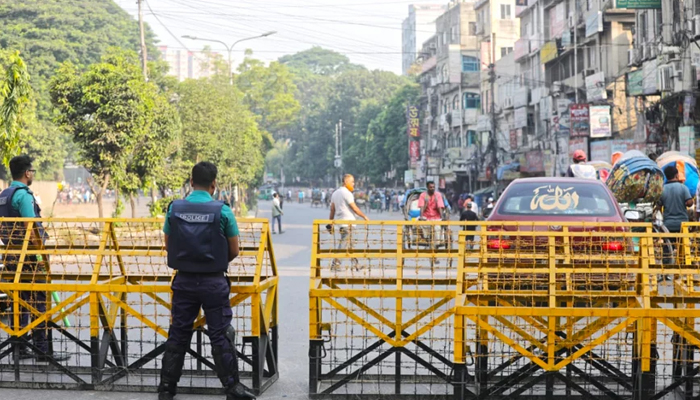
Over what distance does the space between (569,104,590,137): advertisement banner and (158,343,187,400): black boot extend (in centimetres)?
3387

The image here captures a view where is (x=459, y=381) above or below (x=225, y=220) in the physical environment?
below

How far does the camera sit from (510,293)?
21.4ft

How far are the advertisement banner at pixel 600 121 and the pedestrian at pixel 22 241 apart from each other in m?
32.1

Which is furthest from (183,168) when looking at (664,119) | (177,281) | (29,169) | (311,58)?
(311,58)

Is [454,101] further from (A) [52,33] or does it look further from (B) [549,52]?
(A) [52,33]

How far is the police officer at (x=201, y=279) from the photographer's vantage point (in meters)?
6.79

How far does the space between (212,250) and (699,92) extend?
23.2 meters

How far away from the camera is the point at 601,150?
→ 1575 inches

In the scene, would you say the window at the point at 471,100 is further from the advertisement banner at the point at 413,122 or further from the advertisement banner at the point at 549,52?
the advertisement banner at the point at 549,52

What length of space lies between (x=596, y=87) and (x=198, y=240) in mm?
36329

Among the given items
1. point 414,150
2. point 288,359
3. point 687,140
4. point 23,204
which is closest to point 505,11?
point 414,150

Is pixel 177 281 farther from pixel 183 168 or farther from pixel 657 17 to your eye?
pixel 183 168

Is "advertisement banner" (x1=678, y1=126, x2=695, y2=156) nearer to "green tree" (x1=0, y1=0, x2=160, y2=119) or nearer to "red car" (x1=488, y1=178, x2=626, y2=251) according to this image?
"red car" (x1=488, y1=178, x2=626, y2=251)

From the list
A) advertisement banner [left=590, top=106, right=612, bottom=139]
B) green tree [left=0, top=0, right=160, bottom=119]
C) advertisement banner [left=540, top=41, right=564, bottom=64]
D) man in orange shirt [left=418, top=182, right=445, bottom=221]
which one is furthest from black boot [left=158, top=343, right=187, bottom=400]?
green tree [left=0, top=0, right=160, bottom=119]
